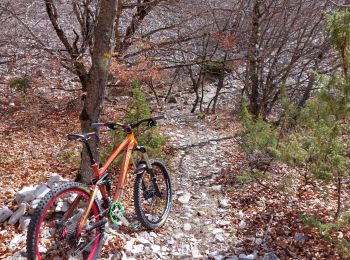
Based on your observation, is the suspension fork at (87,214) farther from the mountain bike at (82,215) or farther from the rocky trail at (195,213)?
the rocky trail at (195,213)

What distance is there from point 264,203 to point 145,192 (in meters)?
1.88

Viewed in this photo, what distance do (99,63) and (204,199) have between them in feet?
8.61

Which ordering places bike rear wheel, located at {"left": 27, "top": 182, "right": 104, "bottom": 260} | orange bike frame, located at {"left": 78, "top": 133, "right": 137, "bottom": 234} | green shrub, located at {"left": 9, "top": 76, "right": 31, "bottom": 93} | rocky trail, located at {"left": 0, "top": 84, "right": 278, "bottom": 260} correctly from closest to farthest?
bike rear wheel, located at {"left": 27, "top": 182, "right": 104, "bottom": 260} < orange bike frame, located at {"left": 78, "top": 133, "right": 137, "bottom": 234} < rocky trail, located at {"left": 0, "top": 84, "right": 278, "bottom": 260} < green shrub, located at {"left": 9, "top": 76, "right": 31, "bottom": 93}

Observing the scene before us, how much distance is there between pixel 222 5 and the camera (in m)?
12.6

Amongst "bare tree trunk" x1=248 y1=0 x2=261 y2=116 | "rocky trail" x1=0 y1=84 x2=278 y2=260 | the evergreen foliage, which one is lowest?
"rocky trail" x1=0 y1=84 x2=278 y2=260

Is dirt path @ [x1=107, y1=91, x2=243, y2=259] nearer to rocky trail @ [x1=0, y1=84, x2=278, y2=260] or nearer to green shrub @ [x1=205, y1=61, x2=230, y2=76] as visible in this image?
rocky trail @ [x1=0, y1=84, x2=278, y2=260]

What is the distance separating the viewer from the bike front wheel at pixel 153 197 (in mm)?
4340

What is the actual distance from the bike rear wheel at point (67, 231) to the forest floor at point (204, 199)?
1.06 feet

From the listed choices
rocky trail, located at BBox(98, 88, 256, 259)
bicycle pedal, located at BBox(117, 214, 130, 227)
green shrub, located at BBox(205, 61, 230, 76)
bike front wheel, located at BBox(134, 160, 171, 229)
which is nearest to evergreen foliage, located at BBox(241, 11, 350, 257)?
rocky trail, located at BBox(98, 88, 256, 259)

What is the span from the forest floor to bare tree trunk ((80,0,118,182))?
1341mm

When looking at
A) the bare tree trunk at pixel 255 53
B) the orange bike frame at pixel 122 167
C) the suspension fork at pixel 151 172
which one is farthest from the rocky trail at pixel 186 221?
the bare tree trunk at pixel 255 53

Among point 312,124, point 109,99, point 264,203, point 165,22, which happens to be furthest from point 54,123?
point 312,124

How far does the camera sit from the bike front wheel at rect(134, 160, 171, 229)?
171 inches

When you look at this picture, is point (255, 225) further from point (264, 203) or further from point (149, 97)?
point (149, 97)
